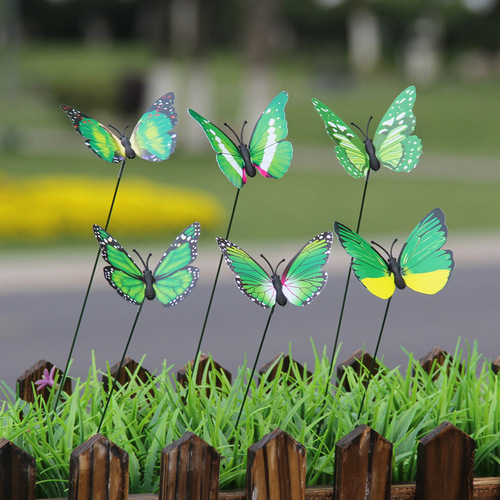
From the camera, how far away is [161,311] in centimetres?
946

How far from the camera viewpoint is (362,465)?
7.85 feet

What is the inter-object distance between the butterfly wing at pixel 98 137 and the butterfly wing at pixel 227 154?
0.96 feet

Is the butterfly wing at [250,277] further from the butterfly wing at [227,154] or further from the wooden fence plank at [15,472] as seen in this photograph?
the wooden fence plank at [15,472]

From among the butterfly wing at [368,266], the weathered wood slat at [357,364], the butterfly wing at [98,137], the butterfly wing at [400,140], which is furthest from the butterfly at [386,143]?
the weathered wood slat at [357,364]

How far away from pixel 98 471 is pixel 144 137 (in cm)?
101

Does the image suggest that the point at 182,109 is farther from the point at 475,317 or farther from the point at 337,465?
the point at 337,465

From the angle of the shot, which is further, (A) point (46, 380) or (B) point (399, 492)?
(A) point (46, 380)

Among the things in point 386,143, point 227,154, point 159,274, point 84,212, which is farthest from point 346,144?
point 84,212

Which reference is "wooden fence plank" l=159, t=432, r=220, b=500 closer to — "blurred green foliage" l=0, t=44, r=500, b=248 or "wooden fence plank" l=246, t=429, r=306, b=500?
"wooden fence plank" l=246, t=429, r=306, b=500

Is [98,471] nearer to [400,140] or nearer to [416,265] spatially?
[416,265]

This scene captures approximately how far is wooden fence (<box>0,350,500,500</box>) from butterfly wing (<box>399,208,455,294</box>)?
40cm

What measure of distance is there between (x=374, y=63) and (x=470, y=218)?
38734 millimetres

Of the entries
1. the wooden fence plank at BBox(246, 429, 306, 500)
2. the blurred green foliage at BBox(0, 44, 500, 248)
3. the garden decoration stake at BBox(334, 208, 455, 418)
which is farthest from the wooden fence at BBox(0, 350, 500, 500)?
the blurred green foliage at BBox(0, 44, 500, 248)

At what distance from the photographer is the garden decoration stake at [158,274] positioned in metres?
2.52
